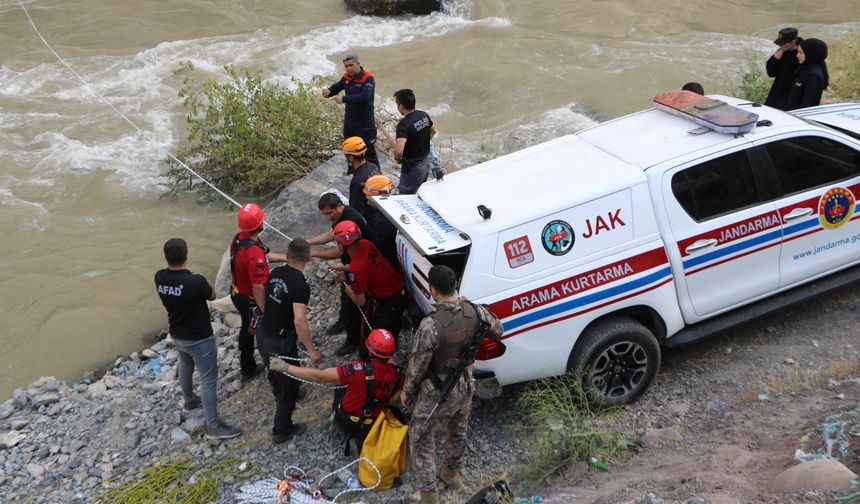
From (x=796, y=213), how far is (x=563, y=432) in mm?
2363

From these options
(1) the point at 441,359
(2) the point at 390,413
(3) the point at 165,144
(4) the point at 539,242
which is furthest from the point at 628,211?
(3) the point at 165,144

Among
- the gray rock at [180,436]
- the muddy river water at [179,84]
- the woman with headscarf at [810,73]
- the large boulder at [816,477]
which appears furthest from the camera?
the muddy river water at [179,84]

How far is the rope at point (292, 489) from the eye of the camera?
16.4 ft

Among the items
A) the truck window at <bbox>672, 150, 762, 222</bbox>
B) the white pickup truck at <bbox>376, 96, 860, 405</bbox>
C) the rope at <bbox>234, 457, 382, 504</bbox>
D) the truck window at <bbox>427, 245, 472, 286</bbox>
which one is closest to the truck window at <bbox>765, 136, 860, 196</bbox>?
the white pickup truck at <bbox>376, 96, 860, 405</bbox>

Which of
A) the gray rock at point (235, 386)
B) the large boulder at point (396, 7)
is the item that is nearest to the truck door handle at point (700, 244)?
the gray rock at point (235, 386)

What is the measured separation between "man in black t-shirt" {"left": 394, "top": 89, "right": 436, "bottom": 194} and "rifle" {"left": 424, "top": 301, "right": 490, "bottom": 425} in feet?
9.59

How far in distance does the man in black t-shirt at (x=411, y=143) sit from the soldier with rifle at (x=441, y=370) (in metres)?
2.84

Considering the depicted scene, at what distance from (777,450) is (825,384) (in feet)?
3.46

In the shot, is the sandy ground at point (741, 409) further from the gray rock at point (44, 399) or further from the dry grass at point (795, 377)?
the gray rock at point (44, 399)

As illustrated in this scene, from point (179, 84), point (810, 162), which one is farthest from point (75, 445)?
point (179, 84)

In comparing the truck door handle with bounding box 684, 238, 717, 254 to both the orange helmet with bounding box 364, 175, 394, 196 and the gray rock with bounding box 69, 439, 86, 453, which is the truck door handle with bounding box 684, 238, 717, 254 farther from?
the gray rock with bounding box 69, 439, 86, 453

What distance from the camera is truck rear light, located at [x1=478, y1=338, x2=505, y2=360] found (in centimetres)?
503

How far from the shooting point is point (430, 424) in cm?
477

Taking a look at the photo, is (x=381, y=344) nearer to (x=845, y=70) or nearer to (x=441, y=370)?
(x=441, y=370)
